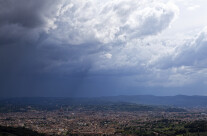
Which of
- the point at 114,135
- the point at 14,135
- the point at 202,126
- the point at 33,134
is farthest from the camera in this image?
the point at 202,126

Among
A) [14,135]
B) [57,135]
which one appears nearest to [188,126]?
[57,135]

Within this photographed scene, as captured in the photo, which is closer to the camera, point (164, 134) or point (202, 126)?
point (164, 134)

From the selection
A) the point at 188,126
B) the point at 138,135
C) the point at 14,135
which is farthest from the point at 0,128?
the point at 188,126

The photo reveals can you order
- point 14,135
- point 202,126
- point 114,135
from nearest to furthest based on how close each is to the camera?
point 14,135 → point 114,135 → point 202,126

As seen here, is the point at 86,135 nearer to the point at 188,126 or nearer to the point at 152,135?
the point at 152,135

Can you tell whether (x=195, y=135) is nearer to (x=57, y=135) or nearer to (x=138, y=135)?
(x=138, y=135)

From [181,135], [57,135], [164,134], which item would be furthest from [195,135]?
[57,135]

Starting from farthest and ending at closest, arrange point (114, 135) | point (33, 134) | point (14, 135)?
point (114, 135)
point (33, 134)
point (14, 135)

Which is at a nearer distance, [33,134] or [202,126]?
[33,134]
